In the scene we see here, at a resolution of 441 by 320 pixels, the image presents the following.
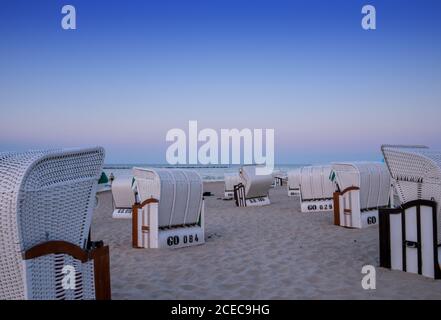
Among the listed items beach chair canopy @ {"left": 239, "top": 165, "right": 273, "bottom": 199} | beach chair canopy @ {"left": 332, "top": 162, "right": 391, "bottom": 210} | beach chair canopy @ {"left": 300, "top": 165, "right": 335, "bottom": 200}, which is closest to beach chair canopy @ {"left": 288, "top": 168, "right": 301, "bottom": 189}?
beach chair canopy @ {"left": 239, "top": 165, "right": 273, "bottom": 199}

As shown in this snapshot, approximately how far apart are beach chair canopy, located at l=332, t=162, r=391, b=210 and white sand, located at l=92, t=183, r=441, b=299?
0.99 m

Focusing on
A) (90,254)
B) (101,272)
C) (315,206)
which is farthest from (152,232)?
(315,206)

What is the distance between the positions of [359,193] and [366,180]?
372 mm

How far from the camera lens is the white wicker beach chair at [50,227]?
3.09 metres

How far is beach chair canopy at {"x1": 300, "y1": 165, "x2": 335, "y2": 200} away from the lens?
13820 mm

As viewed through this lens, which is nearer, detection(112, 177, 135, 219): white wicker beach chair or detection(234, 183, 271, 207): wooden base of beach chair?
detection(112, 177, 135, 219): white wicker beach chair

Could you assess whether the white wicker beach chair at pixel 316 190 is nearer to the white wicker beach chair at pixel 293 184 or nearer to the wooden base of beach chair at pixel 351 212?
the wooden base of beach chair at pixel 351 212

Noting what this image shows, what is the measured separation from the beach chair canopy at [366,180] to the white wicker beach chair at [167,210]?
12.9ft

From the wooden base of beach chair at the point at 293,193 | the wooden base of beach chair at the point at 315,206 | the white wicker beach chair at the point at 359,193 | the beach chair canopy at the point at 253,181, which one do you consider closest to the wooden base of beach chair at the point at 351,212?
the white wicker beach chair at the point at 359,193

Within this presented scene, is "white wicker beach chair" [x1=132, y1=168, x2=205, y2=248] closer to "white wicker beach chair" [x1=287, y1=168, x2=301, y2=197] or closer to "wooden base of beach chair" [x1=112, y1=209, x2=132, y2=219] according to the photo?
"wooden base of beach chair" [x1=112, y1=209, x2=132, y2=219]

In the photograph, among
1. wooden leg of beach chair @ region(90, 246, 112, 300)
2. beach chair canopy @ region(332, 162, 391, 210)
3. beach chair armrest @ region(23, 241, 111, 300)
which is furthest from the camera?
beach chair canopy @ region(332, 162, 391, 210)

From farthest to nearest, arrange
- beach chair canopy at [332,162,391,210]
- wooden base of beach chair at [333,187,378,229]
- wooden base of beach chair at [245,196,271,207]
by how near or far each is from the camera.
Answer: wooden base of beach chair at [245,196,271,207] → beach chair canopy at [332,162,391,210] → wooden base of beach chair at [333,187,378,229]
